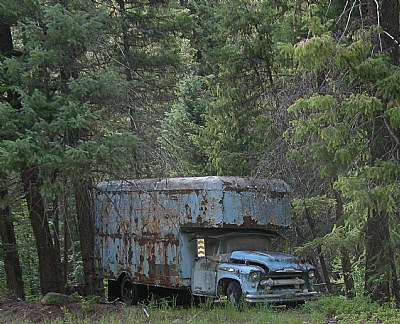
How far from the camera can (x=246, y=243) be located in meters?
13.5

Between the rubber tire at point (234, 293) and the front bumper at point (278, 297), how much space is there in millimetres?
356

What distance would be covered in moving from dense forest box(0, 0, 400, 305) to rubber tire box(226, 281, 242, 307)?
2541mm

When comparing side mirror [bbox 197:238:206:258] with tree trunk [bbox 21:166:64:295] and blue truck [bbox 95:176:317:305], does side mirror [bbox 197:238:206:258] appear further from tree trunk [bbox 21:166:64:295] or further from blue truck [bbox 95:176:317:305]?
tree trunk [bbox 21:166:64:295]

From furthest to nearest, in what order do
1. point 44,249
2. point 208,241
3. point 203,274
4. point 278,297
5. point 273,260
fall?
1. point 44,249
2. point 208,241
3. point 203,274
4. point 273,260
5. point 278,297

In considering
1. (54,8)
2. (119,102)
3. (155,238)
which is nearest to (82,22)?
(54,8)

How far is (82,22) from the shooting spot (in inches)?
477

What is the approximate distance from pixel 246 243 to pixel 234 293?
1.47 m

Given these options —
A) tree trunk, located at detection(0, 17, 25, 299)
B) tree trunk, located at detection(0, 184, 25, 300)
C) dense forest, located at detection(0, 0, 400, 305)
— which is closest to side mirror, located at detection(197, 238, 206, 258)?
dense forest, located at detection(0, 0, 400, 305)

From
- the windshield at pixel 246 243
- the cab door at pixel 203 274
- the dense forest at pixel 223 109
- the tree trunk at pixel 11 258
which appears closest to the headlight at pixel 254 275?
the cab door at pixel 203 274

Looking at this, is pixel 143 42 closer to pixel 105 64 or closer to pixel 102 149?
pixel 105 64

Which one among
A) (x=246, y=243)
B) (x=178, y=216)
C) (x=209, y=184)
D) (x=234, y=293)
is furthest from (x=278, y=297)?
(x=178, y=216)

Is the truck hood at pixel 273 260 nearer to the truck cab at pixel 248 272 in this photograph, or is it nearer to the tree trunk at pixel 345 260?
the truck cab at pixel 248 272

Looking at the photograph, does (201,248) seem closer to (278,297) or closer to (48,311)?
(278,297)

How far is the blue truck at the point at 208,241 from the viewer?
12.3 m
